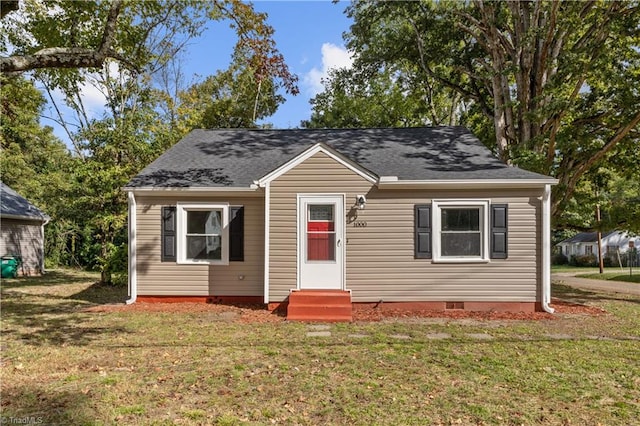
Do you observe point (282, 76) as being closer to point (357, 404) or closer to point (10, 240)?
point (357, 404)

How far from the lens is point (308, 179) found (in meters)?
8.21

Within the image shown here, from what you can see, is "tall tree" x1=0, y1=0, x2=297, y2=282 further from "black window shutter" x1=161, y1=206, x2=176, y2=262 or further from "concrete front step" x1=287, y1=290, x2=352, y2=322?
"concrete front step" x1=287, y1=290, x2=352, y2=322

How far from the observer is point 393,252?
27.0ft

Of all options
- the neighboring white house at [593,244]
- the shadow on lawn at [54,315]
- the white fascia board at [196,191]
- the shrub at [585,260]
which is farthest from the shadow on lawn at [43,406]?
the neighboring white house at [593,244]

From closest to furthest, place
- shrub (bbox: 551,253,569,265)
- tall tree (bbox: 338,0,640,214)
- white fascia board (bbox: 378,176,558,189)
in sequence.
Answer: white fascia board (bbox: 378,176,558,189), tall tree (bbox: 338,0,640,214), shrub (bbox: 551,253,569,265)

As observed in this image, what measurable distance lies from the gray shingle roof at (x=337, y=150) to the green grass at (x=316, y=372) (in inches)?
126

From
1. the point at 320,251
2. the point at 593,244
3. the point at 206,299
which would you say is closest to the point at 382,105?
the point at 320,251

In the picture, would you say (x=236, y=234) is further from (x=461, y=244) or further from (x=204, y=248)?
(x=461, y=244)

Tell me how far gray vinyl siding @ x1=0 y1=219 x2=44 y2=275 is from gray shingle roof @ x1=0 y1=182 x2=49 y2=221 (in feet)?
1.37

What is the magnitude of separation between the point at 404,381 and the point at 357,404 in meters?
0.83

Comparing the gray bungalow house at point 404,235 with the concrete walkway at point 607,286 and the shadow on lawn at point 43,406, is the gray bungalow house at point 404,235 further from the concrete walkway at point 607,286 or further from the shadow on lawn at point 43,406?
the concrete walkway at point 607,286

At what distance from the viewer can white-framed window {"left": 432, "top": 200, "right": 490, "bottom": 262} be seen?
26.9ft

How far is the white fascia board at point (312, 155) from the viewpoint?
26.7 ft

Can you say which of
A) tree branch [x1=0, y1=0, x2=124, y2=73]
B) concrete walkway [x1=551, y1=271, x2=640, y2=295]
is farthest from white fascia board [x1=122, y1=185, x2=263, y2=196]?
concrete walkway [x1=551, y1=271, x2=640, y2=295]
